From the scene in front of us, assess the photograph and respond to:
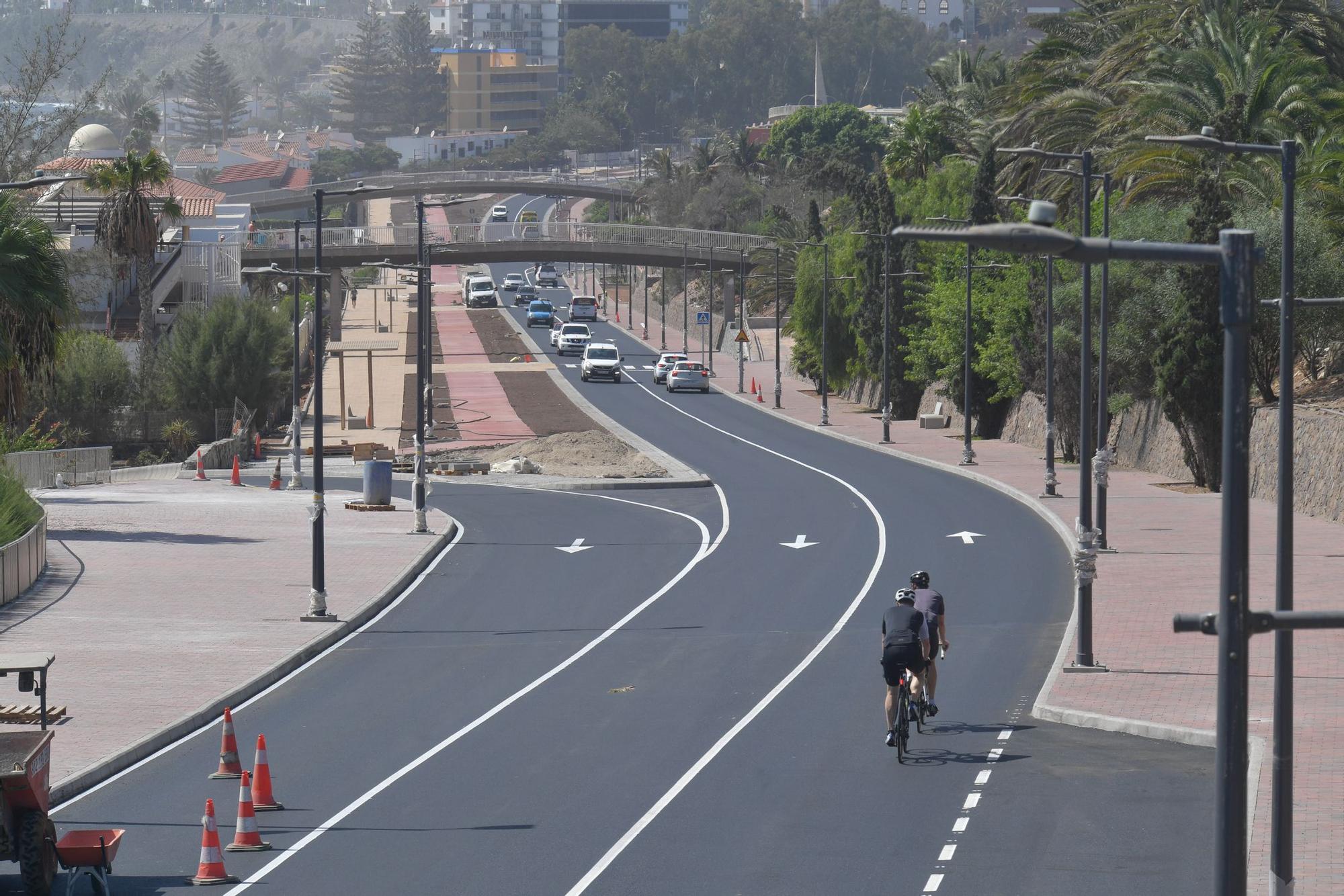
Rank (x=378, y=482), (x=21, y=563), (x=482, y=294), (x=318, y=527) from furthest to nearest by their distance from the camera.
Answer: (x=482, y=294), (x=378, y=482), (x=21, y=563), (x=318, y=527)

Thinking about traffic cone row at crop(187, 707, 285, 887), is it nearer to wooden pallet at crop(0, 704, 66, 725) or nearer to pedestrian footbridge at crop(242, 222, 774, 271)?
wooden pallet at crop(0, 704, 66, 725)

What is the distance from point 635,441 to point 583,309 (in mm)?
62652

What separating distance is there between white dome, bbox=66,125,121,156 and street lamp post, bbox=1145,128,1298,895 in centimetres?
9730

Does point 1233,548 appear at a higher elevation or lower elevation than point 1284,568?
higher

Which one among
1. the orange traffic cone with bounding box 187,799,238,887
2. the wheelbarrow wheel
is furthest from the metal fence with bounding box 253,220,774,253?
the wheelbarrow wheel

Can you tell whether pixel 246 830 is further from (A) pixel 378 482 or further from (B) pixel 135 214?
(B) pixel 135 214

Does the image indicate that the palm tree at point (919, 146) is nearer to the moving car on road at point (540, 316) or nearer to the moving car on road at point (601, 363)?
the moving car on road at point (601, 363)

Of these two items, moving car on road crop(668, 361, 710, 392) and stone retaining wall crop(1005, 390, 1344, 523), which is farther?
→ moving car on road crop(668, 361, 710, 392)

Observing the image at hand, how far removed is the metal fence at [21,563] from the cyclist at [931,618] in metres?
16.1

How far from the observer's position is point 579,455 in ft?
187

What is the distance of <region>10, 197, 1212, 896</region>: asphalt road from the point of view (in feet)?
51.0

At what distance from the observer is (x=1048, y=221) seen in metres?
8.60

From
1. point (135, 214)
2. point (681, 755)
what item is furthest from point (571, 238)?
point (681, 755)

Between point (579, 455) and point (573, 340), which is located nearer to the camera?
point (579, 455)
